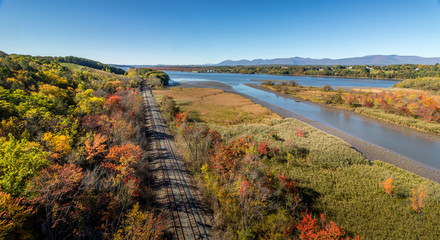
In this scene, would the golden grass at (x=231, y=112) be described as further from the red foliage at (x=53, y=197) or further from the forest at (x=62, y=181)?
the red foliage at (x=53, y=197)

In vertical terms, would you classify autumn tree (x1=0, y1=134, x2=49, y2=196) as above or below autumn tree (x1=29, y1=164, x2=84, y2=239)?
above

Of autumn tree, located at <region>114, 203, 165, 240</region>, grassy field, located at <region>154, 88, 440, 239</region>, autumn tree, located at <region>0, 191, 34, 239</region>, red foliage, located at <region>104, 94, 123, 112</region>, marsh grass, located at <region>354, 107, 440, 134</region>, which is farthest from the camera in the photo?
marsh grass, located at <region>354, 107, 440, 134</region>

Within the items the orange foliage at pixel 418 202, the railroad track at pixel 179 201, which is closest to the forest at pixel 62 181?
the railroad track at pixel 179 201

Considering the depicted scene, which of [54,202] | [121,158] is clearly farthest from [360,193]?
[54,202]

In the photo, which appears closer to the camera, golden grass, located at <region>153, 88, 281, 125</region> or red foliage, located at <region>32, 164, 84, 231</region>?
red foliage, located at <region>32, 164, 84, 231</region>

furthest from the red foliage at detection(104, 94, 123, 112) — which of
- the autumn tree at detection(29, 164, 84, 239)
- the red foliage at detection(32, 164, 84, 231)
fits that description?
the autumn tree at detection(29, 164, 84, 239)

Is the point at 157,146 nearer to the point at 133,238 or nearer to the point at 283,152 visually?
the point at 133,238

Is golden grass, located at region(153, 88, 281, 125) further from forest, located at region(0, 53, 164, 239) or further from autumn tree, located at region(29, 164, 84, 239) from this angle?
autumn tree, located at region(29, 164, 84, 239)

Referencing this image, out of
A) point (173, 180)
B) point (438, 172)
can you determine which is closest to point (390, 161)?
point (438, 172)

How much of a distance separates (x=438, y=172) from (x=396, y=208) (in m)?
22.1

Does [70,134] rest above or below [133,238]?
above

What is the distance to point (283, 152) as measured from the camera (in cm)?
3534

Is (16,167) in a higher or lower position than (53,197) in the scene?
higher

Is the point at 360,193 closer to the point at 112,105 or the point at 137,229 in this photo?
the point at 137,229
